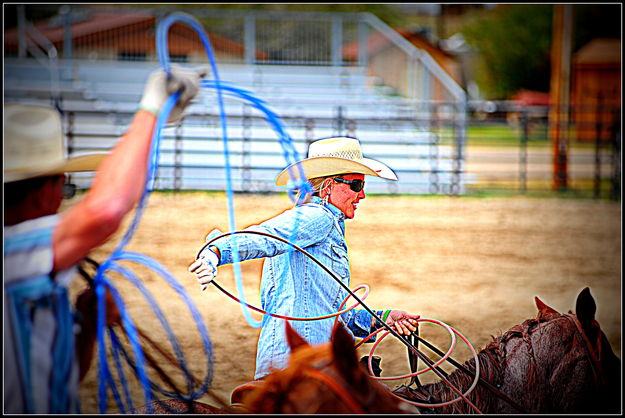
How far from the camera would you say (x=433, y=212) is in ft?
37.5

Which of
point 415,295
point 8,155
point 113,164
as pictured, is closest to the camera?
point 113,164

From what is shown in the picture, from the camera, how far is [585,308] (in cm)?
213

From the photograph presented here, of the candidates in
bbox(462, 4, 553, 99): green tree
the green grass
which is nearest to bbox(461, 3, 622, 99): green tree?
bbox(462, 4, 553, 99): green tree

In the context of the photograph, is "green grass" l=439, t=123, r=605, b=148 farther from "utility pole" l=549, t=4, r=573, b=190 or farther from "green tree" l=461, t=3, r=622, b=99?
"green tree" l=461, t=3, r=622, b=99

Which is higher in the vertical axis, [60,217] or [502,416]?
[60,217]

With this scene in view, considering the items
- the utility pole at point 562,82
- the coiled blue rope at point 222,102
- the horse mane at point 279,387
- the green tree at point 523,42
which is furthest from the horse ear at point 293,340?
the green tree at point 523,42

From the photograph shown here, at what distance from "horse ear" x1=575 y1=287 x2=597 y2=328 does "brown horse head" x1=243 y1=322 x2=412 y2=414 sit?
0.87 meters

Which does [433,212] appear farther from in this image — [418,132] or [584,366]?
[584,366]

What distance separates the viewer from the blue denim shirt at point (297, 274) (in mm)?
2137

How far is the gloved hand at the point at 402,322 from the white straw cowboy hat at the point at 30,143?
118cm

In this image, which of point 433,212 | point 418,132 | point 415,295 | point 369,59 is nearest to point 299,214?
point 415,295

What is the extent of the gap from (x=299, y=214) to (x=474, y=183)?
43.9 feet

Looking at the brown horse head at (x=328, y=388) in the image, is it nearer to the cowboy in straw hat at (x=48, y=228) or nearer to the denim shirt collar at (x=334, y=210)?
the cowboy in straw hat at (x=48, y=228)

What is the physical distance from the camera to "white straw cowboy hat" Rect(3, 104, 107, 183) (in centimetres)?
157
